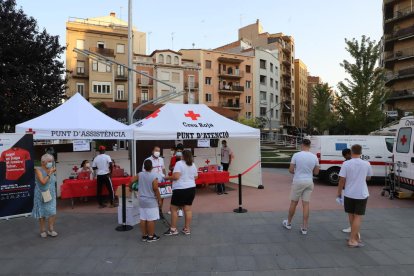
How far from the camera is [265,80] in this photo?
66375 mm

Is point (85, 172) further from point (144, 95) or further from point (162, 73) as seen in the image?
point (162, 73)

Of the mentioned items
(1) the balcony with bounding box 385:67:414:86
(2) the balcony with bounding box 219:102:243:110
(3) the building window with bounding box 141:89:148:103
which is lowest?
(2) the balcony with bounding box 219:102:243:110

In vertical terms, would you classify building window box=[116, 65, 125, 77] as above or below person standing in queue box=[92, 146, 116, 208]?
above

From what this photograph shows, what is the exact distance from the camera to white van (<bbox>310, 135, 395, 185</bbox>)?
1345cm

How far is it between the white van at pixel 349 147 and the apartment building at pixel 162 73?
38892mm

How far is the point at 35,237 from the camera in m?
6.90

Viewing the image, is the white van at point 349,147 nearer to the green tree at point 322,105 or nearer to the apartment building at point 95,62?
the green tree at point 322,105

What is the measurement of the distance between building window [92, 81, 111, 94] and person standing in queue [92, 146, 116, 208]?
1624 inches

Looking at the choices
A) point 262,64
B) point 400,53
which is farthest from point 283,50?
point 400,53

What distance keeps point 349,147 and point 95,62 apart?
140 feet

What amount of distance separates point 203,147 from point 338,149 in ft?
18.1

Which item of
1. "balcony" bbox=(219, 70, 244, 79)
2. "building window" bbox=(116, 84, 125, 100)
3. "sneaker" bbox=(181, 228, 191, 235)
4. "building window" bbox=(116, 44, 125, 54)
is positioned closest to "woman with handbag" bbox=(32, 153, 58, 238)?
"sneaker" bbox=(181, 228, 191, 235)

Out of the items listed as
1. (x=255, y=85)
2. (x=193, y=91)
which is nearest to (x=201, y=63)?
(x=193, y=91)

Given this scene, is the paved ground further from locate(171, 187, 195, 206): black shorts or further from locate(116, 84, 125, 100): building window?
locate(116, 84, 125, 100): building window
